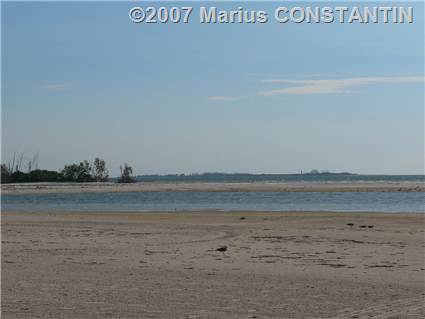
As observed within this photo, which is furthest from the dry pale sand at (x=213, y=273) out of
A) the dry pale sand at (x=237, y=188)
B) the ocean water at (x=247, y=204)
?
the dry pale sand at (x=237, y=188)

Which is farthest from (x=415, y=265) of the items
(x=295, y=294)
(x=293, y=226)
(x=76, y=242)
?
(x=293, y=226)

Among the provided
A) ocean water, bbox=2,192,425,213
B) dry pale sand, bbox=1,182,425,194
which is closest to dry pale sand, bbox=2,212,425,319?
ocean water, bbox=2,192,425,213

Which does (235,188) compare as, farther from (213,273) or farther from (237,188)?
(213,273)

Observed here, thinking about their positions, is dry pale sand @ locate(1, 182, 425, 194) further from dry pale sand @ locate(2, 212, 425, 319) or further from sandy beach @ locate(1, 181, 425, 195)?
dry pale sand @ locate(2, 212, 425, 319)

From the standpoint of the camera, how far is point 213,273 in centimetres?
1195

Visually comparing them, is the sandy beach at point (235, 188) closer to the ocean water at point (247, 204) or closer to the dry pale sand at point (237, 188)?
the dry pale sand at point (237, 188)

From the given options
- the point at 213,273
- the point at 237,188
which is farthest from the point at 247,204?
the point at 237,188

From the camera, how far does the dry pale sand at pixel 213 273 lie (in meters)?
8.92

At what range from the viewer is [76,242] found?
1741 centimetres

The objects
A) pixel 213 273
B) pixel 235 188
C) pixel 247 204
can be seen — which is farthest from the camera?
pixel 235 188

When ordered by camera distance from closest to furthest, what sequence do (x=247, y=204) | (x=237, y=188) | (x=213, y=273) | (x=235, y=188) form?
(x=213, y=273) < (x=247, y=204) < (x=237, y=188) < (x=235, y=188)

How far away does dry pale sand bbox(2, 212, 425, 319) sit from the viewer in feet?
29.3

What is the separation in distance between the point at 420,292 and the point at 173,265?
472cm

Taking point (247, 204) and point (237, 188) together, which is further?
point (237, 188)
